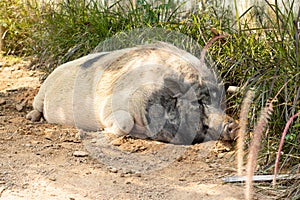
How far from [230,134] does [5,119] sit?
7.34 feet

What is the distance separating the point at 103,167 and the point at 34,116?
1.75 metres

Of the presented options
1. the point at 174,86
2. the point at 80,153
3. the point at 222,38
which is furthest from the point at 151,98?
the point at 222,38

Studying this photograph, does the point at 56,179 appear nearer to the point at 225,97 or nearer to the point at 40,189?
the point at 40,189

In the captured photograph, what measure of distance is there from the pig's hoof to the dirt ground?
0.24 metres

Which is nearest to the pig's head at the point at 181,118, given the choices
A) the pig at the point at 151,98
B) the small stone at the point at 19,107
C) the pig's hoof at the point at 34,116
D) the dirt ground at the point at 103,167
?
the pig at the point at 151,98

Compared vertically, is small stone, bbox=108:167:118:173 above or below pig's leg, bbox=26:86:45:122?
below

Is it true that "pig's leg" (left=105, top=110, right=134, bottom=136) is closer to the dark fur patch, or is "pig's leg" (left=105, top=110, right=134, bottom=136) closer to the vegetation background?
the dark fur patch

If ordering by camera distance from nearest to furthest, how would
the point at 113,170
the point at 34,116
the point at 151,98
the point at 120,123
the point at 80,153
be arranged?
the point at 113,170
the point at 80,153
the point at 151,98
the point at 120,123
the point at 34,116

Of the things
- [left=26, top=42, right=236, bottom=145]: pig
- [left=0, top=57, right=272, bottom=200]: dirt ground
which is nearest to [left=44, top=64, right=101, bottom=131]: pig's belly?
[left=26, top=42, right=236, bottom=145]: pig

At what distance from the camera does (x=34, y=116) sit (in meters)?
5.60

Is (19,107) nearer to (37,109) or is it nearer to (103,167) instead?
(37,109)

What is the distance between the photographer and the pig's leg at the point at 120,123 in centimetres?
470

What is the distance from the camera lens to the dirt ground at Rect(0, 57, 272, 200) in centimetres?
356

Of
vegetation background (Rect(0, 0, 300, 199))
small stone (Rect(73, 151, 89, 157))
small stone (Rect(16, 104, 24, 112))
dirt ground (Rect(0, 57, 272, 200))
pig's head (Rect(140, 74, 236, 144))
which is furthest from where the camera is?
small stone (Rect(16, 104, 24, 112))
